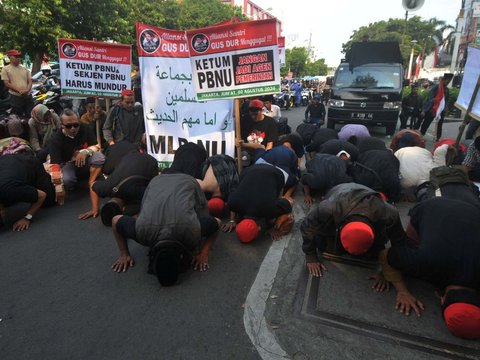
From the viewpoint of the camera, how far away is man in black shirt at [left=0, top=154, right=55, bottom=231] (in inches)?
152

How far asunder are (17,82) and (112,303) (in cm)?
686

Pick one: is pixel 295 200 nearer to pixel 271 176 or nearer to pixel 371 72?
pixel 271 176

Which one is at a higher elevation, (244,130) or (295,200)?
(244,130)

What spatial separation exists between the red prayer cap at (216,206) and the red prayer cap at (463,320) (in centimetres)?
254

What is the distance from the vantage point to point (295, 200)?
485 centimetres

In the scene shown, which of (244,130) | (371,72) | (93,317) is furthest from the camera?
(371,72)

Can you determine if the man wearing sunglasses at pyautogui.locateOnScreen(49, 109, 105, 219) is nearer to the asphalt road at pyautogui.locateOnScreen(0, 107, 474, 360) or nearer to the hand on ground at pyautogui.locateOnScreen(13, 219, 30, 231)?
the hand on ground at pyautogui.locateOnScreen(13, 219, 30, 231)

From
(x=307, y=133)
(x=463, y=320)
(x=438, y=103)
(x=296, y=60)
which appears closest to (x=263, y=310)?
(x=463, y=320)

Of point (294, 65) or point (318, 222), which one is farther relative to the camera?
point (294, 65)

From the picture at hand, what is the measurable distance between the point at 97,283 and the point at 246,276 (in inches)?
52.3

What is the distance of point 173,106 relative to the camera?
16.3ft

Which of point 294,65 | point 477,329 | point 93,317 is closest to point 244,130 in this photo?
point 93,317

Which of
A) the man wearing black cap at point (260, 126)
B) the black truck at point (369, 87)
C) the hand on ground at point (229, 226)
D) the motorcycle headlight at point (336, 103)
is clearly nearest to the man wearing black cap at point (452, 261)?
the hand on ground at point (229, 226)

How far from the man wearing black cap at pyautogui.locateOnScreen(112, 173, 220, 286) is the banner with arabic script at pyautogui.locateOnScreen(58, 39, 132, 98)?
3464 millimetres
